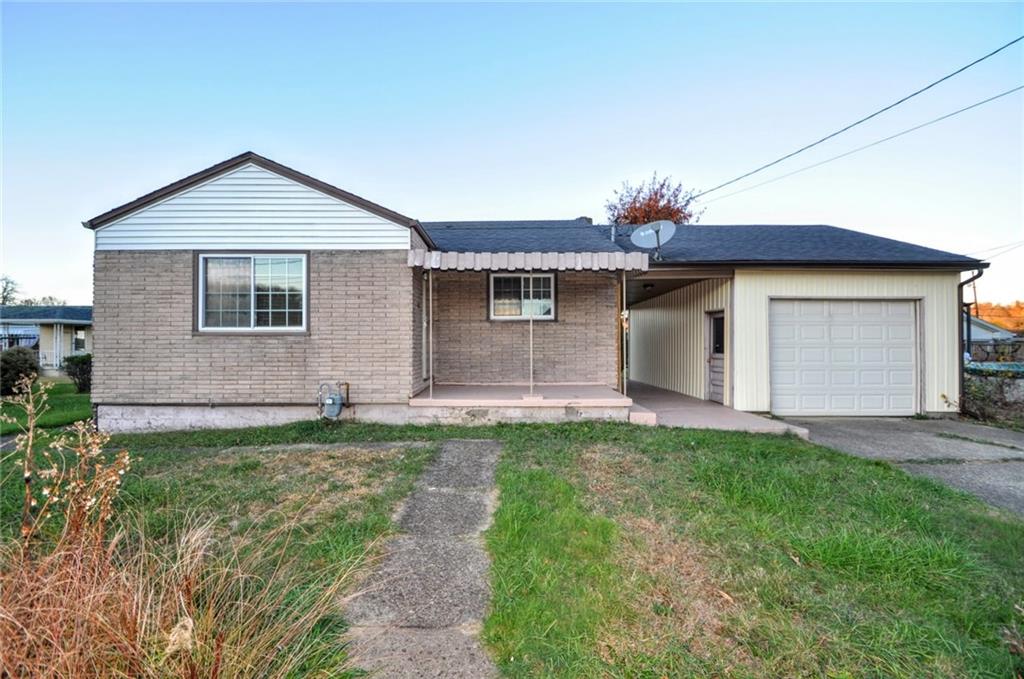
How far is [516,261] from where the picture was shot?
311 inches

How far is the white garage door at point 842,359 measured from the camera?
984cm

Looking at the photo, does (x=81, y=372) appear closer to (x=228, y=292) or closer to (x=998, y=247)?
(x=228, y=292)

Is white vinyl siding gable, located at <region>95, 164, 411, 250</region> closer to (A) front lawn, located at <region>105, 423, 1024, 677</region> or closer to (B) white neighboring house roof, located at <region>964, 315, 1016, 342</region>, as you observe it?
(A) front lawn, located at <region>105, 423, 1024, 677</region>

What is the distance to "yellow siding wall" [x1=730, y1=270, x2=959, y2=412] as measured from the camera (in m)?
9.71

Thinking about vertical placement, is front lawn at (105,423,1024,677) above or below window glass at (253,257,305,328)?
below

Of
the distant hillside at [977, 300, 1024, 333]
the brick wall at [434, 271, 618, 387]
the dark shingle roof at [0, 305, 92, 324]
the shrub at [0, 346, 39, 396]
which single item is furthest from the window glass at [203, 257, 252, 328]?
the distant hillside at [977, 300, 1024, 333]

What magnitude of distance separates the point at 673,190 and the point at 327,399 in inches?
1009

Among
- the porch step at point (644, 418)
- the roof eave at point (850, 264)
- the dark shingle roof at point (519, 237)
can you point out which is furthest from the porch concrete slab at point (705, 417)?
the dark shingle roof at point (519, 237)

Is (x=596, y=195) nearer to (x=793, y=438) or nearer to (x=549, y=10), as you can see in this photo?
(x=549, y=10)

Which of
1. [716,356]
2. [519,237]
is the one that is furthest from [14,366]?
[716,356]

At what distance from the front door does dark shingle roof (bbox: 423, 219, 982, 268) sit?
166 cm

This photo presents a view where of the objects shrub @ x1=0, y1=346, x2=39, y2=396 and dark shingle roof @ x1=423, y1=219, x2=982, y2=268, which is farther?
shrub @ x1=0, y1=346, x2=39, y2=396

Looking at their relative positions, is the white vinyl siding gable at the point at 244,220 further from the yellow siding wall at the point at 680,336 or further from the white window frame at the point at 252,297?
the yellow siding wall at the point at 680,336

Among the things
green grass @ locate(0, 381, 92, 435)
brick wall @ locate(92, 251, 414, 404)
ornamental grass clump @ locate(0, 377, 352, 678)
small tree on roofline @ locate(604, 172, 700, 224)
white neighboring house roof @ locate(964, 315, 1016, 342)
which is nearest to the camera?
ornamental grass clump @ locate(0, 377, 352, 678)
